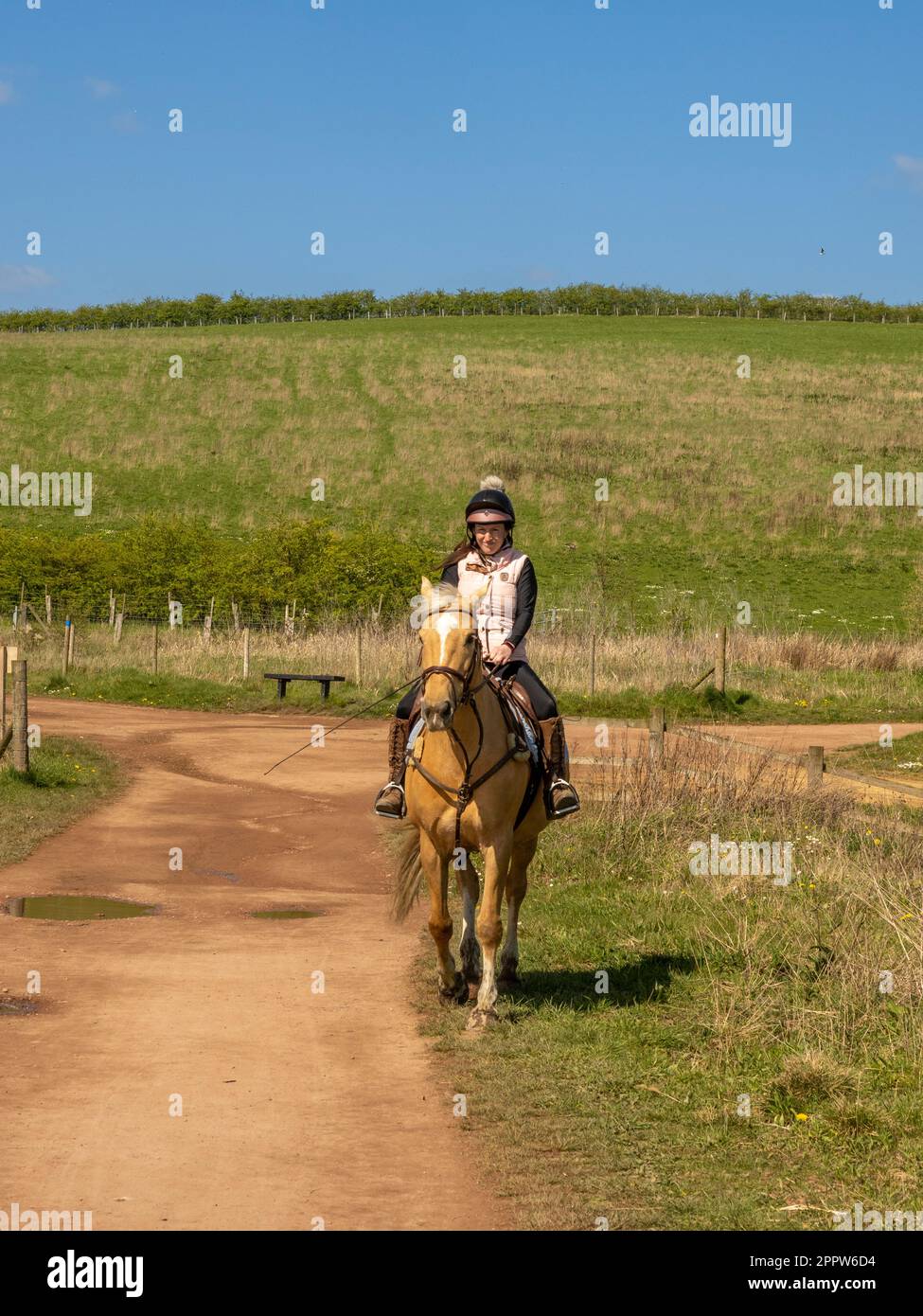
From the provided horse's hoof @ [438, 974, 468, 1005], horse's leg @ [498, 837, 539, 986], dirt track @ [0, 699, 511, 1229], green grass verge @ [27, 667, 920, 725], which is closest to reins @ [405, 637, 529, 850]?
horse's leg @ [498, 837, 539, 986]

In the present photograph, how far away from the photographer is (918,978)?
30.9 ft

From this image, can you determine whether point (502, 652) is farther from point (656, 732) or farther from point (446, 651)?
point (656, 732)

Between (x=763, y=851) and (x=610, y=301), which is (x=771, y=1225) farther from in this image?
(x=610, y=301)

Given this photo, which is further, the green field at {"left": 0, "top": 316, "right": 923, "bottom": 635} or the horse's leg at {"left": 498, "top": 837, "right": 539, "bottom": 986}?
the green field at {"left": 0, "top": 316, "right": 923, "bottom": 635}

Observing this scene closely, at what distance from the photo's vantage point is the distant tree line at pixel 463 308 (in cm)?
12331

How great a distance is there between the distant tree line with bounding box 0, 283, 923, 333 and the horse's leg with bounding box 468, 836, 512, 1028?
114899mm

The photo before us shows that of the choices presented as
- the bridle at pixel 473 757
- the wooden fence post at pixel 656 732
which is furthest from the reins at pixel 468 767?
the wooden fence post at pixel 656 732

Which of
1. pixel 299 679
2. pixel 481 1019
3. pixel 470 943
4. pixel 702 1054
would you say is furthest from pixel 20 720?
pixel 702 1054

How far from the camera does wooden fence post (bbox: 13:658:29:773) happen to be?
19469 mm

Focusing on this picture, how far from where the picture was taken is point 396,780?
396 inches

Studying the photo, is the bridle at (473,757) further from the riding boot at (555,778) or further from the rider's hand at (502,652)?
the riding boot at (555,778)

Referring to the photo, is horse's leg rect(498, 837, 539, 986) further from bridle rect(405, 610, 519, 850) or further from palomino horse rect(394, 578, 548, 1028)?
bridle rect(405, 610, 519, 850)
